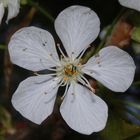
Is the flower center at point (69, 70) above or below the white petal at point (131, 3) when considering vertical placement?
below

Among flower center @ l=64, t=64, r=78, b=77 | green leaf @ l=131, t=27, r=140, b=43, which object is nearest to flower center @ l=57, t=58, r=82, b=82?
flower center @ l=64, t=64, r=78, b=77

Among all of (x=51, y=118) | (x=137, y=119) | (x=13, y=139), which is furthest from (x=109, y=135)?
(x=13, y=139)

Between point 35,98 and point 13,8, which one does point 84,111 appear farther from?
point 13,8

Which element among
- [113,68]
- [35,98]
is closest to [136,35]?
[113,68]

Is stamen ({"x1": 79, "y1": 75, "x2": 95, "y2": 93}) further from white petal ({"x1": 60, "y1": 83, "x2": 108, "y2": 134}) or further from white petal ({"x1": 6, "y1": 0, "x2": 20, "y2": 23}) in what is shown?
white petal ({"x1": 6, "y1": 0, "x2": 20, "y2": 23})

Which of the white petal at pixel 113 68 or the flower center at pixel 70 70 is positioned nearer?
the white petal at pixel 113 68

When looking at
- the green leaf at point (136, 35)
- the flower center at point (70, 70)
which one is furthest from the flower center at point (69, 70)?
the green leaf at point (136, 35)

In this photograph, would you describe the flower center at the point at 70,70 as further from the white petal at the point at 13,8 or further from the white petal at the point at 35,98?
the white petal at the point at 13,8
